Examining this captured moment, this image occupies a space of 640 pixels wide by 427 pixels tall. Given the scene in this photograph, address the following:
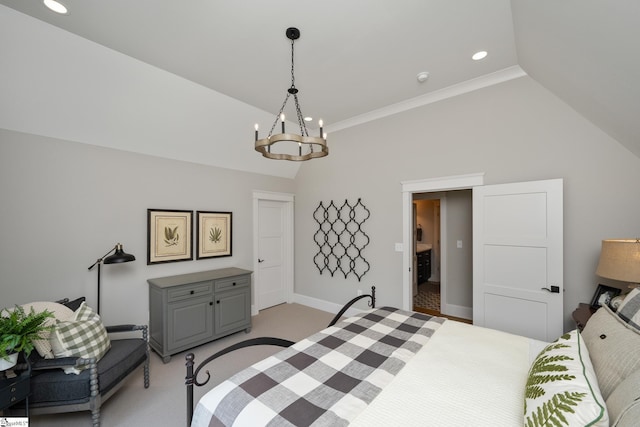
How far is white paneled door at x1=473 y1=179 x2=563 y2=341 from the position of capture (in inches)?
99.7

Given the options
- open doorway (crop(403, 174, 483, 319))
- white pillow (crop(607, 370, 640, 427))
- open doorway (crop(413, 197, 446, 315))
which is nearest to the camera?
white pillow (crop(607, 370, 640, 427))

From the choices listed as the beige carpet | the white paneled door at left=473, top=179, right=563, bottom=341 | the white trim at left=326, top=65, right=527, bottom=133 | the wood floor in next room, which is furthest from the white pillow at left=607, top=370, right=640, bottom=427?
the wood floor in next room

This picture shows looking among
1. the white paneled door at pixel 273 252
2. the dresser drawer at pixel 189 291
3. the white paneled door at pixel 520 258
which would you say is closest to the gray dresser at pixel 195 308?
the dresser drawer at pixel 189 291

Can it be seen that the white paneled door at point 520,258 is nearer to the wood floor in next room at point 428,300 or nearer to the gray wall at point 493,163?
the gray wall at point 493,163

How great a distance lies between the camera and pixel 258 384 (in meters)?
1.32

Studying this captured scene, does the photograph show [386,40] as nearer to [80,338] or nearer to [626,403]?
[626,403]

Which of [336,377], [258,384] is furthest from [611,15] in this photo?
[258,384]

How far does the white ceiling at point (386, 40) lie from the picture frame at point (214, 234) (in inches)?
73.2

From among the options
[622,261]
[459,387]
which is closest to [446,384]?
[459,387]

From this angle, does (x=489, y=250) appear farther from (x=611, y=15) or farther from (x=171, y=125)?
(x=171, y=125)

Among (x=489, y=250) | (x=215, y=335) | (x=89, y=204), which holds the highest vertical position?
(x=89, y=204)

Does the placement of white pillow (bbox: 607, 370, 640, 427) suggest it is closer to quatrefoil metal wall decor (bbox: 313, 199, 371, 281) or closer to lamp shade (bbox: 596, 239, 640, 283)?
lamp shade (bbox: 596, 239, 640, 283)

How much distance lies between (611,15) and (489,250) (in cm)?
220

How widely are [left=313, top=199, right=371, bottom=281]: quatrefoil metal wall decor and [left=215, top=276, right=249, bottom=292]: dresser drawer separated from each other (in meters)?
1.41
